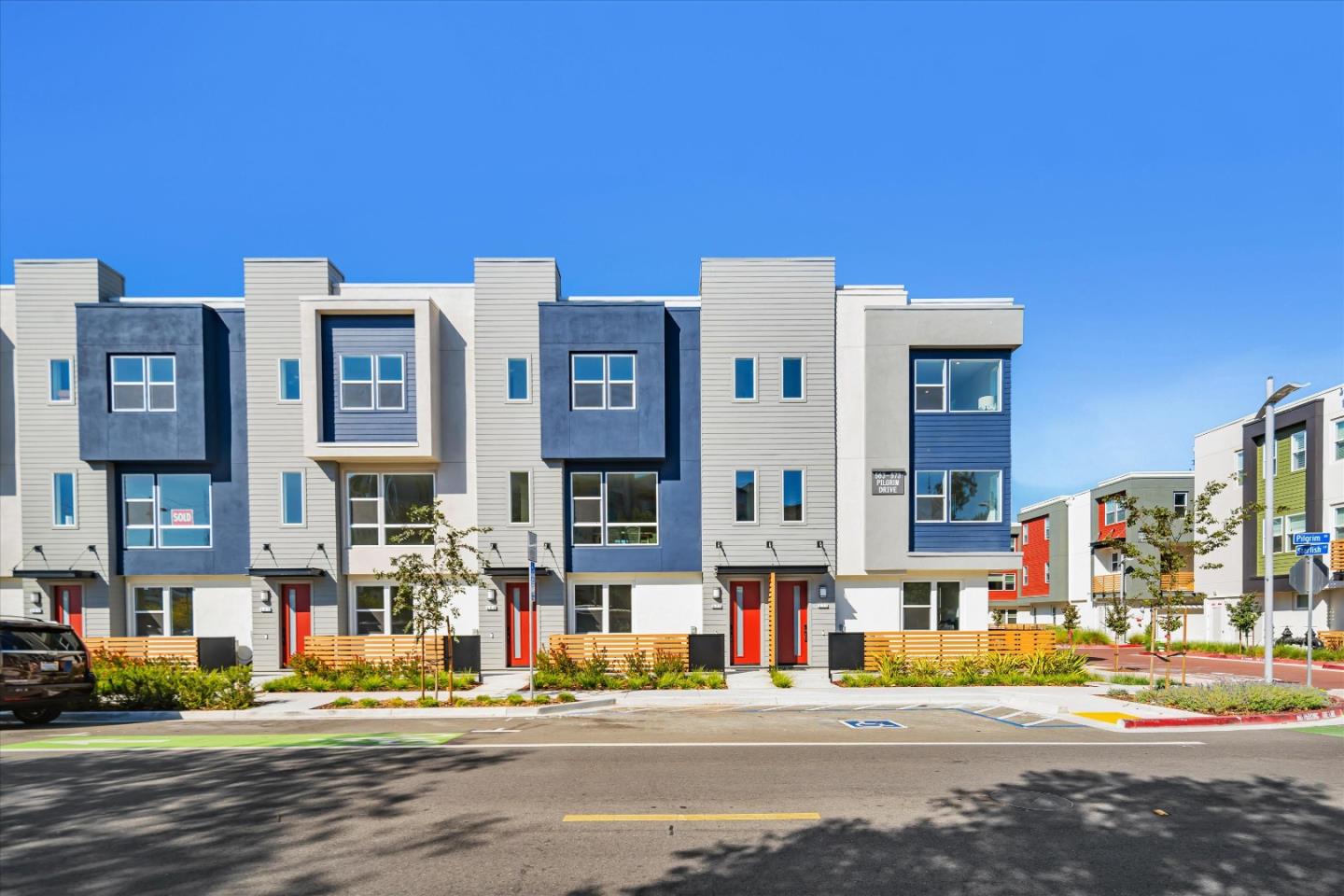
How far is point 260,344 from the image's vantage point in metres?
22.4

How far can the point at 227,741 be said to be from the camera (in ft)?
39.2

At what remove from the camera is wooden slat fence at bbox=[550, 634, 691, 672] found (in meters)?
19.8

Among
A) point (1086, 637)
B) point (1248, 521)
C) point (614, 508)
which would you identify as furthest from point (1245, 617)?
point (614, 508)

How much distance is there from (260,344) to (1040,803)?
22.3 metres

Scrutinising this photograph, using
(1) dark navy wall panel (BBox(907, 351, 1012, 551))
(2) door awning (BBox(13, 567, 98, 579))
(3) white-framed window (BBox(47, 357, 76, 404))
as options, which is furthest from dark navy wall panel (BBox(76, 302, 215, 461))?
(1) dark navy wall panel (BBox(907, 351, 1012, 551))

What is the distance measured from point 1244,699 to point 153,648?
82.8 feet

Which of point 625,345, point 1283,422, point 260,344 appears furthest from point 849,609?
point 1283,422

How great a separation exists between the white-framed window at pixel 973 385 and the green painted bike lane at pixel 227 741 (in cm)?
1703

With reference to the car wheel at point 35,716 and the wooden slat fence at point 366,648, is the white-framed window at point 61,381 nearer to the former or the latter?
the wooden slat fence at point 366,648

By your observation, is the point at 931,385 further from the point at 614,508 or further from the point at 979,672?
the point at 614,508

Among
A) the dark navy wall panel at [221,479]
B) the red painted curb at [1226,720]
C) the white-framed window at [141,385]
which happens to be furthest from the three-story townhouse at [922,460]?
the white-framed window at [141,385]

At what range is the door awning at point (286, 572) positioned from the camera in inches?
858

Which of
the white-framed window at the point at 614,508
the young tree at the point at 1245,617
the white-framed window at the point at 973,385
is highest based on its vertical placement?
the white-framed window at the point at 973,385

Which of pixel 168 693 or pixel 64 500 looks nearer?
pixel 168 693
